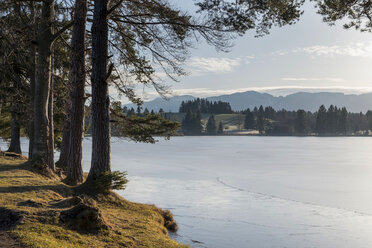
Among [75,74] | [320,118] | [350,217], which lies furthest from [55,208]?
[320,118]

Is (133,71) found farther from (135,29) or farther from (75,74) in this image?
(75,74)

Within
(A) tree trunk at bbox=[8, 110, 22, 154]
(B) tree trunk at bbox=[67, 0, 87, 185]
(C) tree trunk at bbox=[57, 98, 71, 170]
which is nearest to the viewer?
(B) tree trunk at bbox=[67, 0, 87, 185]

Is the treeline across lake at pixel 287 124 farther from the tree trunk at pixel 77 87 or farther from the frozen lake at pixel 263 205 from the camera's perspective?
the tree trunk at pixel 77 87

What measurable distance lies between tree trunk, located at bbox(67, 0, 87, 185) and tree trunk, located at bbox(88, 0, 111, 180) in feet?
3.97

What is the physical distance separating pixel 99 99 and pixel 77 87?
173 centimetres

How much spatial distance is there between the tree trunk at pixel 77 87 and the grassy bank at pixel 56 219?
54.0 inches

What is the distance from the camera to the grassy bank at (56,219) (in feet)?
18.5

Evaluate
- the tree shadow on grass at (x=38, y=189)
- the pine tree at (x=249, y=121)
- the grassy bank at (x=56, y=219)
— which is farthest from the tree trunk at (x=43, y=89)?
the pine tree at (x=249, y=121)

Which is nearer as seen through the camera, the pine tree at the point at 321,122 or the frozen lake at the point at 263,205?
the frozen lake at the point at 263,205

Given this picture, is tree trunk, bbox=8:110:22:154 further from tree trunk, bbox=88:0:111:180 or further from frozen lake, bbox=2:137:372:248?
tree trunk, bbox=88:0:111:180

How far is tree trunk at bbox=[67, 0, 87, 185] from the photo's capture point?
35.9 feet

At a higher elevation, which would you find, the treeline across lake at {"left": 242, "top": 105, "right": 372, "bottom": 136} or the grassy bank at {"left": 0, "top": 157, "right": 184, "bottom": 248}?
the treeline across lake at {"left": 242, "top": 105, "right": 372, "bottom": 136}

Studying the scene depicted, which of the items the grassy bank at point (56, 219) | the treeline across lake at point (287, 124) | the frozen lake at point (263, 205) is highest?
the treeline across lake at point (287, 124)

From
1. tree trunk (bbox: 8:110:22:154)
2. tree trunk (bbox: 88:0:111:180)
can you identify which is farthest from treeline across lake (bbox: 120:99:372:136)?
tree trunk (bbox: 88:0:111:180)
